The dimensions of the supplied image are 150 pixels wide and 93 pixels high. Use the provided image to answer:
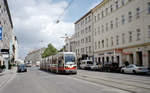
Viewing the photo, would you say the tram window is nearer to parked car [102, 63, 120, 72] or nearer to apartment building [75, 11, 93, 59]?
parked car [102, 63, 120, 72]

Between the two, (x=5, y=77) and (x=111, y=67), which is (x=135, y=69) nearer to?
(x=111, y=67)

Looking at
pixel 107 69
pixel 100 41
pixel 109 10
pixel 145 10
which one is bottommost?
pixel 107 69

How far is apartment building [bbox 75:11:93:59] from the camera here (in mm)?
60500

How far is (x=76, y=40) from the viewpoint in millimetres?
75562

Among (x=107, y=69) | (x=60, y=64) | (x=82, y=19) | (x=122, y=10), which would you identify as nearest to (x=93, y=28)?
(x=82, y=19)

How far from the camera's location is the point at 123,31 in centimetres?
4078

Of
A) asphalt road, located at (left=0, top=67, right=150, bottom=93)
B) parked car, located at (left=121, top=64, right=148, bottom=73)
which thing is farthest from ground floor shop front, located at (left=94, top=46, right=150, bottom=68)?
asphalt road, located at (left=0, top=67, right=150, bottom=93)

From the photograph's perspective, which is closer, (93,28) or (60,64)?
(60,64)

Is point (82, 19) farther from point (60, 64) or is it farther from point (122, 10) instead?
point (60, 64)

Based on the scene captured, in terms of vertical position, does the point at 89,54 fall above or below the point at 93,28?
below

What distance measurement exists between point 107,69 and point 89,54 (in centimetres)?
2482

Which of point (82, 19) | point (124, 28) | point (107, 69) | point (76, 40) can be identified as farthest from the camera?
point (76, 40)

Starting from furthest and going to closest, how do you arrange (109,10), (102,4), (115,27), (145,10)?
1. (102,4)
2. (109,10)
3. (115,27)
4. (145,10)

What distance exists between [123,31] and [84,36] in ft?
85.4
